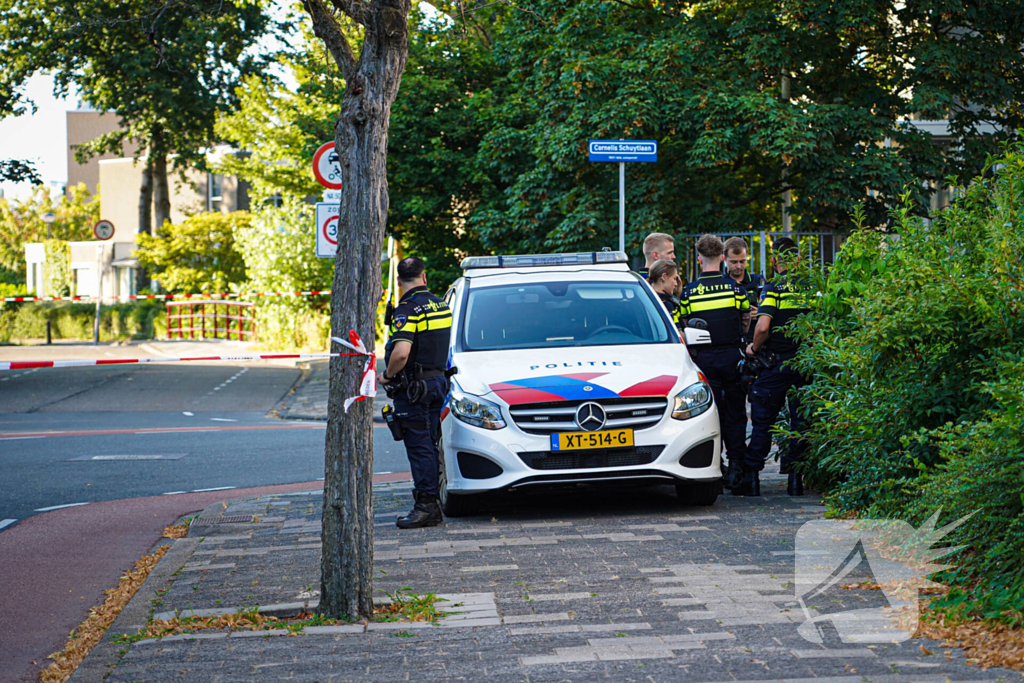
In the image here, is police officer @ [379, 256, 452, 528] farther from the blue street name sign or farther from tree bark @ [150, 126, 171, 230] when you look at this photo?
tree bark @ [150, 126, 171, 230]

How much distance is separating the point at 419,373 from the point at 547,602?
98.2 inches

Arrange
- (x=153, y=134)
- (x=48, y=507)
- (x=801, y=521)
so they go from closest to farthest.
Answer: (x=801, y=521) → (x=48, y=507) → (x=153, y=134)

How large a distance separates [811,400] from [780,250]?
1141 millimetres

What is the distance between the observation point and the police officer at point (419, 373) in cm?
763

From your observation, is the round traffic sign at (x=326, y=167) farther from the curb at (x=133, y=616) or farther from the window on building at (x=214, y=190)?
the window on building at (x=214, y=190)

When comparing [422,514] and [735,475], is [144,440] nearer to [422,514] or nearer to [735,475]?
[422,514]

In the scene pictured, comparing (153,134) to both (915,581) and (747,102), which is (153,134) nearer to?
(747,102)

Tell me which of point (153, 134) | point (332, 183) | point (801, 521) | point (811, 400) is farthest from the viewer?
point (153, 134)

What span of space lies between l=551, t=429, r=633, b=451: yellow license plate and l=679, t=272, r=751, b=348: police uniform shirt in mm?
1564

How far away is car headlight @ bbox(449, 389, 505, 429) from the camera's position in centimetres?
766

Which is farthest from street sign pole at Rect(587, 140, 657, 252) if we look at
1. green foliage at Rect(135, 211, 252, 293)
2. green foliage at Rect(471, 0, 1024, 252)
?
green foliage at Rect(135, 211, 252, 293)

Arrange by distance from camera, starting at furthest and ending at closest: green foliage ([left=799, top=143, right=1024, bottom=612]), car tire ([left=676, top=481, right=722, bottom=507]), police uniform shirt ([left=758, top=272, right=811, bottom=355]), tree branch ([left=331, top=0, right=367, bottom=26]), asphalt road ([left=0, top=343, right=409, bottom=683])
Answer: police uniform shirt ([left=758, top=272, right=811, bottom=355]) < car tire ([left=676, top=481, right=722, bottom=507]) < asphalt road ([left=0, top=343, right=409, bottom=683]) < tree branch ([left=331, top=0, right=367, bottom=26]) < green foliage ([left=799, top=143, right=1024, bottom=612])

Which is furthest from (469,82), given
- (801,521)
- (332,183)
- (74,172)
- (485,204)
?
(74,172)

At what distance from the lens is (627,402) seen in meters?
7.68
